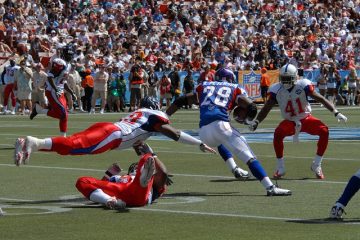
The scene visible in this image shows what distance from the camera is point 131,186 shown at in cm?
1206

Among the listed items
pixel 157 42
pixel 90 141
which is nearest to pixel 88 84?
pixel 157 42

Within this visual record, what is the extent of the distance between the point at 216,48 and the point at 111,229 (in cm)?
3656

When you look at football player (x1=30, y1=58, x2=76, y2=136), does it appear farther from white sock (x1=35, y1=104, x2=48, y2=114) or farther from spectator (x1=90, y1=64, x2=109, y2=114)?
spectator (x1=90, y1=64, x2=109, y2=114)

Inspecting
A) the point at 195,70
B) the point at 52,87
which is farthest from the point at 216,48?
the point at 52,87

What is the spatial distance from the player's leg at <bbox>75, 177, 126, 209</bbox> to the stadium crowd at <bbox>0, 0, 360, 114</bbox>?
23313 mm

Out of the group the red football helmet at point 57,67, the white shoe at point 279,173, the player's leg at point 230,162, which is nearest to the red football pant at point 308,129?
the white shoe at point 279,173

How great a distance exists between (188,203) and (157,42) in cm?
3263

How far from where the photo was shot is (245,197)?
13336mm

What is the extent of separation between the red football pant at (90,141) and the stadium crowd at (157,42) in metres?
22.9

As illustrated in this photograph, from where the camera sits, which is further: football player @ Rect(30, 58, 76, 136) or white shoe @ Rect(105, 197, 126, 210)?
football player @ Rect(30, 58, 76, 136)

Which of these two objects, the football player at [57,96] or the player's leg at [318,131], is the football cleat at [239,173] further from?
the football player at [57,96]

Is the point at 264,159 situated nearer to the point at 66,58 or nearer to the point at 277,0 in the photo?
the point at 66,58

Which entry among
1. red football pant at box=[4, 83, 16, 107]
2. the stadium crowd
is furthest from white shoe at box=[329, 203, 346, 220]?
red football pant at box=[4, 83, 16, 107]

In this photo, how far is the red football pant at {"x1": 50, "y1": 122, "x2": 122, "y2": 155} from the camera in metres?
12.2
